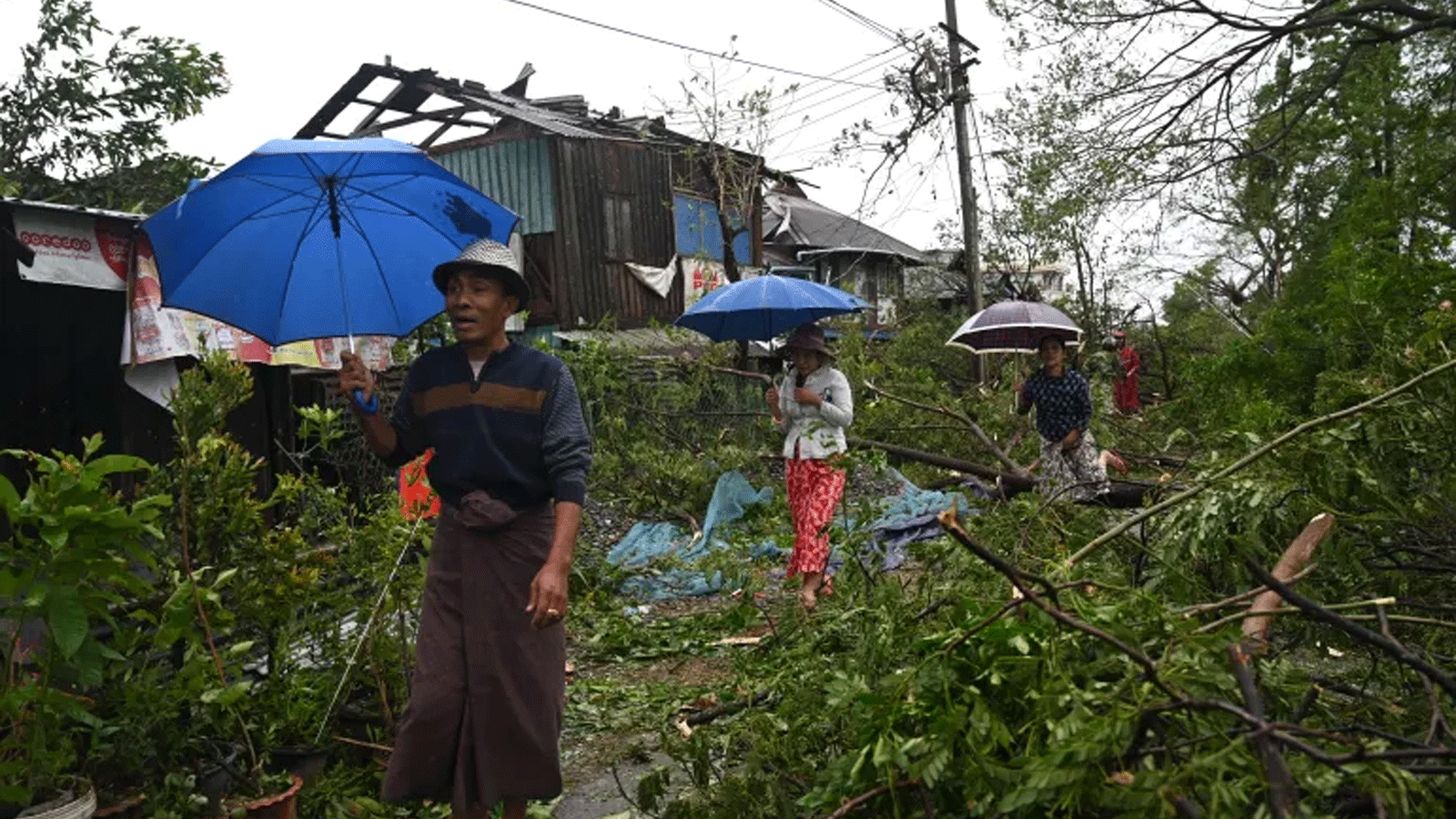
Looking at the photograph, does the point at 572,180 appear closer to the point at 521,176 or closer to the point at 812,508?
the point at 521,176

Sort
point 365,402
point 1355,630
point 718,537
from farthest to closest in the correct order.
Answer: point 718,537 < point 365,402 < point 1355,630

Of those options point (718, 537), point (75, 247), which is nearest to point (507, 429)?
point (75, 247)

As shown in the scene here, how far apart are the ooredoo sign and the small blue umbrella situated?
12.5ft

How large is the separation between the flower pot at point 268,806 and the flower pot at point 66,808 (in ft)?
1.42

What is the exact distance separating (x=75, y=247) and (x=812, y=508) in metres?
5.01

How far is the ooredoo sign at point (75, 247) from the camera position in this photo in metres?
7.34

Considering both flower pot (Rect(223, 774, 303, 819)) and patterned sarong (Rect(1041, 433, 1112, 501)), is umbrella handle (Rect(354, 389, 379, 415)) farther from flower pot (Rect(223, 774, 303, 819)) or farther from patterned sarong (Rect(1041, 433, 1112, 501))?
patterned sarong (Rect(1041, 433, 1112, 501))

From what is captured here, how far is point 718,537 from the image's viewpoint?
9.42 m

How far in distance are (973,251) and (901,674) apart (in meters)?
15.3

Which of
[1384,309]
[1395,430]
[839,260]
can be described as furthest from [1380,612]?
[839,260]

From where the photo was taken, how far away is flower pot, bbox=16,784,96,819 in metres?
2.82

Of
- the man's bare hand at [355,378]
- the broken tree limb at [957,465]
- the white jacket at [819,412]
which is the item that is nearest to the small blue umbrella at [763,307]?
the broken tree limb at [957,465]

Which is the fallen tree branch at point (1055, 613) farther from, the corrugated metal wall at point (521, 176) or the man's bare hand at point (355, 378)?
the corrugated metal wall at point (521, 176)

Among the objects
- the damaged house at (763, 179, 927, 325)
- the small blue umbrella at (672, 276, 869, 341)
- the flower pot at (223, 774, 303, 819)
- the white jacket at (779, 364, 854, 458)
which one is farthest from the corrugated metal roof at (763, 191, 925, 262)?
the flower pot at (223, 774, 303, 819)
